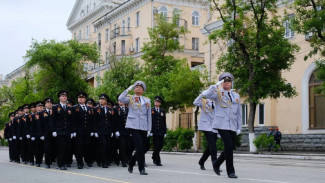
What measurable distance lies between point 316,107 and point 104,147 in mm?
21564

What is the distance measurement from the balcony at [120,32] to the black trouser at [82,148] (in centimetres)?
4426

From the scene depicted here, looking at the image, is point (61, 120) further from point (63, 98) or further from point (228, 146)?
point (228, 146)

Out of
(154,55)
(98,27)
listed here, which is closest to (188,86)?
(154,55)

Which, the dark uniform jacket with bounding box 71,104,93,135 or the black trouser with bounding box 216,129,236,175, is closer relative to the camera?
the black trouser with bounding box 216,129,236,175

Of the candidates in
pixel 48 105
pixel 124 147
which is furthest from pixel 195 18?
pixel 124 147

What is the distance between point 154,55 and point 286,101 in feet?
33.3

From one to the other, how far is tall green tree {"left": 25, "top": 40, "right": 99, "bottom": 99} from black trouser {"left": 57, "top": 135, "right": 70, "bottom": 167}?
32.1m

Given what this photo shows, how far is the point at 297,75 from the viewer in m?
35.5

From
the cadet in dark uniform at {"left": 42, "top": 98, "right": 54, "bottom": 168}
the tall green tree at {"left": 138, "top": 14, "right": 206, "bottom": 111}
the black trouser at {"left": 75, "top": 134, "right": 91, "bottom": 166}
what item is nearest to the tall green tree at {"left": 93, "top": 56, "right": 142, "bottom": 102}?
the tall green tree at {"left": 138, "top": 14, "right": 206, "bottom": 111}

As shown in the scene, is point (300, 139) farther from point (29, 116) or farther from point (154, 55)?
point (29, 116)

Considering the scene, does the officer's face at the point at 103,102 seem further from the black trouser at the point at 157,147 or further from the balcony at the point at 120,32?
the balcony at the point at 120,32

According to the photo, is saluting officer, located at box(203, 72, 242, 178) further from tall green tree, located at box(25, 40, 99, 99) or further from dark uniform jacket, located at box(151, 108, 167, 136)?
tall green tree, located at box(25, 40, 99, 99)

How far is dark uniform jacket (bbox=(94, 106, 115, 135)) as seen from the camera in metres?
16.4

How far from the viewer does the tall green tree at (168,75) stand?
117ft
